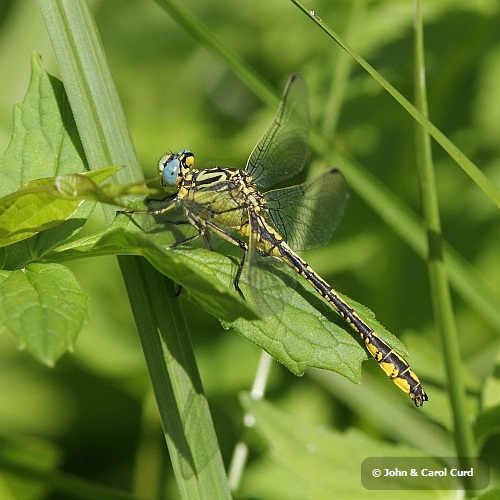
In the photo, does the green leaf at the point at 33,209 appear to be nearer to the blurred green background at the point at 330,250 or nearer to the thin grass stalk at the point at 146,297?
the thin grass stalk at the point at 146,297

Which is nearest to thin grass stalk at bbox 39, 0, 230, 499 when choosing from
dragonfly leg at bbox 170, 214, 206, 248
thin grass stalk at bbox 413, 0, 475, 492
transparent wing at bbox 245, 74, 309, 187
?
dragonfly leg at bbox 170, 214, 206, 248

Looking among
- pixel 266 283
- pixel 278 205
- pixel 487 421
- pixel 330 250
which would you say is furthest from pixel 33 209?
pixel 330 250

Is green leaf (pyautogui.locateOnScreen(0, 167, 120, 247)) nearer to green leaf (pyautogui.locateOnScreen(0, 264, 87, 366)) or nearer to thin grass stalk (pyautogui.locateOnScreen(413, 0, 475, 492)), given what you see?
green leaf (pyautogui.locateOnScreen(0, 264, 87, 366))

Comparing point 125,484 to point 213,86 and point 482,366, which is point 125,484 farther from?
point 213,86

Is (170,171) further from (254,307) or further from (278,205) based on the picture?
(254,307)

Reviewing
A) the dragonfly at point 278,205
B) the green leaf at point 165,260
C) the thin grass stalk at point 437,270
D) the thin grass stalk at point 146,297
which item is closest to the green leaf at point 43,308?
the green leaf at point 165,260

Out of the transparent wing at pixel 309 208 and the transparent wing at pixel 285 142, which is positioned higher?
the transparent wing at pixel 285 142
